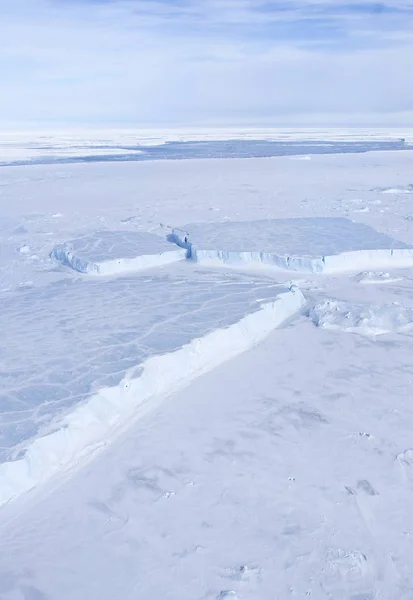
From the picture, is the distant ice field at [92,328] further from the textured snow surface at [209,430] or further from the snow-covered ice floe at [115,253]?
the snow-covered ice floe at [115,253]

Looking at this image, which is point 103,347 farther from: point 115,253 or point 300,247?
point 300,247

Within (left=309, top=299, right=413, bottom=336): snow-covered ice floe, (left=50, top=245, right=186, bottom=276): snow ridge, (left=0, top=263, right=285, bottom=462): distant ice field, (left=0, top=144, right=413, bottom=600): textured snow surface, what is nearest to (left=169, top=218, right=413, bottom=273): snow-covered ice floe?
(left=0, top=144, right=413, bottom=600): textured snow surface

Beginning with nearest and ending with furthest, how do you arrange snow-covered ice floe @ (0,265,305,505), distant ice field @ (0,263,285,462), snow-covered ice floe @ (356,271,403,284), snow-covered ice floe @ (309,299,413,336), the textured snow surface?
the textured snow surface, snow-covered ice floe @ (0,265,305,505), distant ice field @ (0,263,285,462), snow-covered ice floe @ (309,299,413,336), snow-covered ice floe @ (356,271,403,284)

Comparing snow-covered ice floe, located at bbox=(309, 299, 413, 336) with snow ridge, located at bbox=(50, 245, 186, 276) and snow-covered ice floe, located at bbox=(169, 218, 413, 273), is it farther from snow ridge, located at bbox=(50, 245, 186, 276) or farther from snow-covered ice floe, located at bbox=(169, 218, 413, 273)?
snow ridge, located at bbox=(50, 245, 186, 276)

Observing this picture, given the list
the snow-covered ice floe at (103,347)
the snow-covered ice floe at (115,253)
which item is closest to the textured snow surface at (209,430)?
the snow-covered ice floe at (103,347)

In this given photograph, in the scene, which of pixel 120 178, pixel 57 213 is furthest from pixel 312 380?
pixel 120 178

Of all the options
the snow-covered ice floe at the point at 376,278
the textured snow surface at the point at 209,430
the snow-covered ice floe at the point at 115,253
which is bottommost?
the textured snow surface at the point at 209,430
